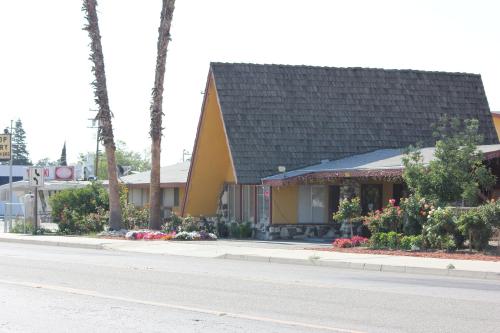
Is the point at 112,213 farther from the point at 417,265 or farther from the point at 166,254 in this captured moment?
the point at 417,265

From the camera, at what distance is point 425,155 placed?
1334 inches

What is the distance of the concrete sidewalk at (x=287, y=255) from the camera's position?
71.7ft

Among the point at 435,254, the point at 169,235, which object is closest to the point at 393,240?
the point at 435,254

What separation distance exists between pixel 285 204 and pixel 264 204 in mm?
1263

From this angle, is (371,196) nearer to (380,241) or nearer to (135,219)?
(380,241)

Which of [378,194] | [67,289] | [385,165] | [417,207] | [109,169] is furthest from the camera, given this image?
[109,169]

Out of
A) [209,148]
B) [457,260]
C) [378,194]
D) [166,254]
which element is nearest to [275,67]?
[209,148]

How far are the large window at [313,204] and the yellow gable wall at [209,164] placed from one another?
406cm

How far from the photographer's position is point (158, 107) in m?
40.6

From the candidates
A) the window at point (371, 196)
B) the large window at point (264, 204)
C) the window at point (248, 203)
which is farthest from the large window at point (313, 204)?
the window at point (248, 203)

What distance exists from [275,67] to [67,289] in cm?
2638

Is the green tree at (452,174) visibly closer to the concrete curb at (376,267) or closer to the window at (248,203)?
the concrete curb at (376,267)

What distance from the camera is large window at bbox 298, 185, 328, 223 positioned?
125 feet

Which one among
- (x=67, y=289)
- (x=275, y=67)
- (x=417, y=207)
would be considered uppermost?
(x=275, y=67)
